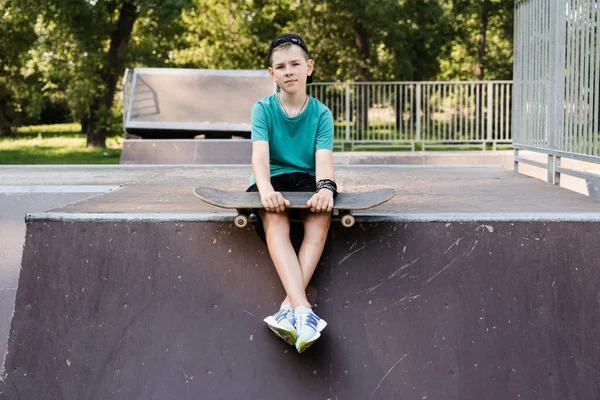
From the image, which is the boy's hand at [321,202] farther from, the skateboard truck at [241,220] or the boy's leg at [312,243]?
the skateboard truck at [241,220]

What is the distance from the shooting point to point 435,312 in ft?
12.3

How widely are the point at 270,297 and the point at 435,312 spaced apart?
2.58 ft

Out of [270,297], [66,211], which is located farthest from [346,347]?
[66,211]

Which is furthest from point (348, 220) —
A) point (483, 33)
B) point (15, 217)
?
point (483, 33)

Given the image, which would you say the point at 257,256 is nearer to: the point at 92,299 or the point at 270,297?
the point at 270,297

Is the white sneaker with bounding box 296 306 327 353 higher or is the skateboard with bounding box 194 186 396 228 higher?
the skateboard with bounding box 194 186 396 228

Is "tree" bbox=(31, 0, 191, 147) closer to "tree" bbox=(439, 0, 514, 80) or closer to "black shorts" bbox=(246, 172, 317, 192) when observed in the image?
"tree" bbox=(439, 0, 514, 80)

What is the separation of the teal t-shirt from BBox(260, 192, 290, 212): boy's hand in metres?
0.53

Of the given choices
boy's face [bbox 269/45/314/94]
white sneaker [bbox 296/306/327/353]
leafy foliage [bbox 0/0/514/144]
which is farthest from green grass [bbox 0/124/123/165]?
white sneaker [bbox 296/306/327/353]

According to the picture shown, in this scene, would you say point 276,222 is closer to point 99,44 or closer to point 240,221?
point 240,221

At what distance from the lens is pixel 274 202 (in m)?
3.60

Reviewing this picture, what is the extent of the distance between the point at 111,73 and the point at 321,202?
21517 mm

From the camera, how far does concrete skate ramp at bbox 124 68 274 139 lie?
591 inches

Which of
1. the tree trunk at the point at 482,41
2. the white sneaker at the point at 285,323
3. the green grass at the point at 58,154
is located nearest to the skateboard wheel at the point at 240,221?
the white sneaker at the point at 285,323
